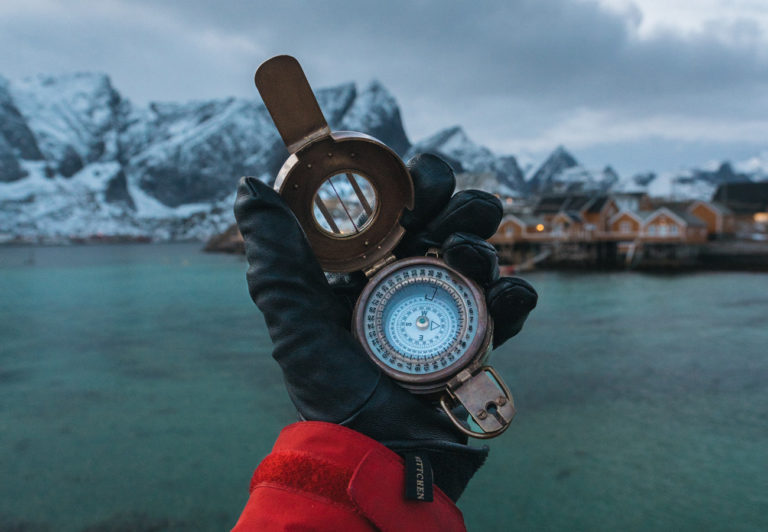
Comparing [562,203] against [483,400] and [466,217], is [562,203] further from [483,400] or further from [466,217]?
[483,400]

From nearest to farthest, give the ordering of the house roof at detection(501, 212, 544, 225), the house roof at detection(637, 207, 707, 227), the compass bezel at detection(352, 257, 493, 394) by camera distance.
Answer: the compass bezel at detection(352, 257, 493, 394)
the house roof at detection(637, 207, 707, 227)
the house roof at detection(501, 212, 544, 225)

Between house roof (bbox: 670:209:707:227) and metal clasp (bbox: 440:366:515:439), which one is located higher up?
metal clasp (bbox: 440:366:515:439)

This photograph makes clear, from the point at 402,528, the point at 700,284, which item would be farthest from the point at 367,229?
the point at 700,284

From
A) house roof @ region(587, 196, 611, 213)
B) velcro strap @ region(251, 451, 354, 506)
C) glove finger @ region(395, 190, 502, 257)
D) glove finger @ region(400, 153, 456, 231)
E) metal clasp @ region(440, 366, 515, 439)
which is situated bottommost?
house roof @ region(587, 196, 611, 213)

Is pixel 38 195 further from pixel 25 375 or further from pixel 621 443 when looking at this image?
pixel 621 443

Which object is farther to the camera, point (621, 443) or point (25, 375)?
point (25, 375)

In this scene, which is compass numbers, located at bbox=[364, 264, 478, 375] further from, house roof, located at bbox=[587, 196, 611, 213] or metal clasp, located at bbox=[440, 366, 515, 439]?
house roof, located at bbox=[587, 196, 611, 213]

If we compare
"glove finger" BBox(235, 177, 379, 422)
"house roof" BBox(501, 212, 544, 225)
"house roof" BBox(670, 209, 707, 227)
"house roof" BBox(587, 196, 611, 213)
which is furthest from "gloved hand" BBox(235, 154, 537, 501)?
"house roof" BBox(670, 209, 707, 227)
